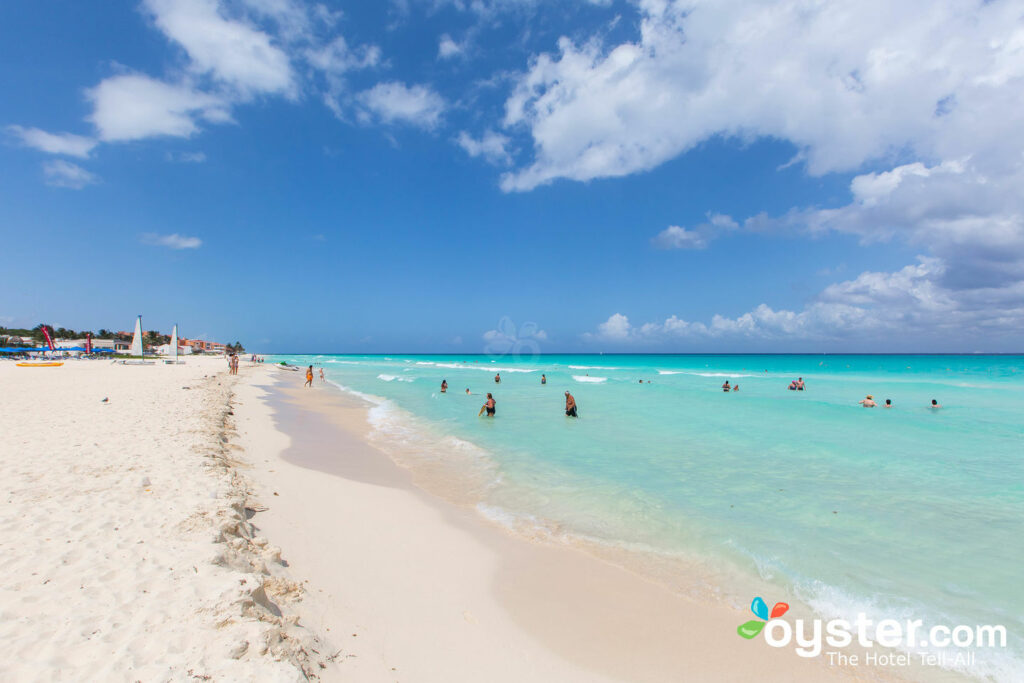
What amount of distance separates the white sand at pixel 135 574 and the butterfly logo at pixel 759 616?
4519mm

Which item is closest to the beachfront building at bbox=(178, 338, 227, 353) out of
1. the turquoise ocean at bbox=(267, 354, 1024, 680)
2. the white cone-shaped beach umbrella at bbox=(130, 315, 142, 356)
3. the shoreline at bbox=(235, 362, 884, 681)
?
the white cone-shaped beach umbrella at bbox=(130, 315, 142, 356)

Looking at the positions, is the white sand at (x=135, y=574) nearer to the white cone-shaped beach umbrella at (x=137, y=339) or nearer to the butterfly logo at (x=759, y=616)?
the butterfly logo at (x=759, y=616)

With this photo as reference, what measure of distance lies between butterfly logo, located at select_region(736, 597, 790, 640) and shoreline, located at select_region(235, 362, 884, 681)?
109 millimetres

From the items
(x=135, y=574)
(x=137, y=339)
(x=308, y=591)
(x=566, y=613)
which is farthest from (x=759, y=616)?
(x=137, y=339)

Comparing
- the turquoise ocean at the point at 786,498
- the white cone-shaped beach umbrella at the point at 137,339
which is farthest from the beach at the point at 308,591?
the white cone-shaped beach umbrella at the point at 137,339

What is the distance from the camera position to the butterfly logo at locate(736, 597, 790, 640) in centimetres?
474

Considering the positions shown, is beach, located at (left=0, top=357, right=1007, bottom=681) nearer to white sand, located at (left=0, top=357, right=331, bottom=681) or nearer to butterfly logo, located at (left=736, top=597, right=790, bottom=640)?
white sand, located at (left=0, top=357, right=331, bottom=681)

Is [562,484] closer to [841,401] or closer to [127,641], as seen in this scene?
[127,641]

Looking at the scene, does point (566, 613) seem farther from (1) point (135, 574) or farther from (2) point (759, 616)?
(1) point (135, 574)

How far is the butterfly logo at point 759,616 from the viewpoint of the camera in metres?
4.74

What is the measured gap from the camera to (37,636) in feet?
10.5

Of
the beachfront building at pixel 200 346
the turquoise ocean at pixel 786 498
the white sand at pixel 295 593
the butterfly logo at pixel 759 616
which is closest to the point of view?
the white sand at pixel 295 593

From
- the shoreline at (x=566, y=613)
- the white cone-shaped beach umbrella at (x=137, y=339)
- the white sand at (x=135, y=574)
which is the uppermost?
the white cone-shaped beach umbrella at (x=137, y=339)

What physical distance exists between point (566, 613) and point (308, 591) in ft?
9.62
